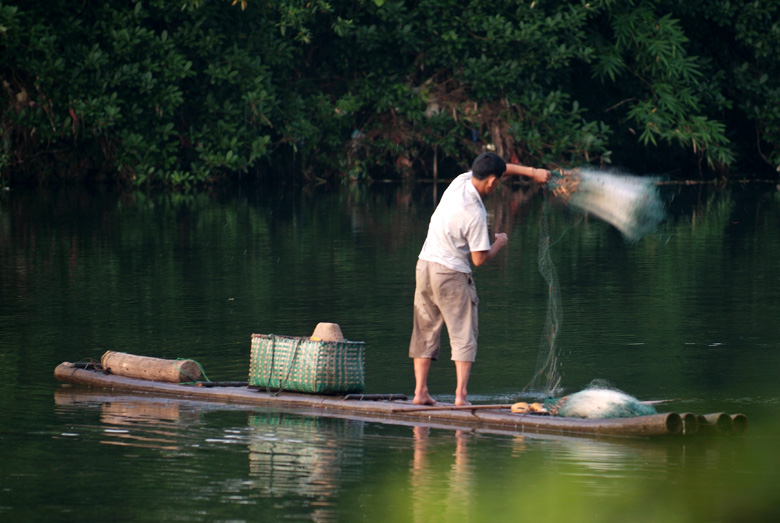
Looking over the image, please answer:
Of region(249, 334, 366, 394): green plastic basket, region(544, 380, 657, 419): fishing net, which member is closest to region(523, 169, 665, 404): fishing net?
region(544, 380, 657, 419): fishing net

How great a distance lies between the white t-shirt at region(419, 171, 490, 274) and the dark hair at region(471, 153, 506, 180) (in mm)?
91

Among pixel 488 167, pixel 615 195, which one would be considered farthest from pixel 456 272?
pixel 615 195

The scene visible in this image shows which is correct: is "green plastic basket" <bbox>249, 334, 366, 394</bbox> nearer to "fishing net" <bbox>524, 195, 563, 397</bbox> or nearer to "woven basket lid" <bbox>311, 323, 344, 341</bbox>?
"woven basket lid" <bbox>311, 323, 344, 341</bbox>

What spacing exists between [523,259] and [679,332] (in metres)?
5.78

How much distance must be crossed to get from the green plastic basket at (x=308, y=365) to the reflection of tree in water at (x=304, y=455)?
41 cm

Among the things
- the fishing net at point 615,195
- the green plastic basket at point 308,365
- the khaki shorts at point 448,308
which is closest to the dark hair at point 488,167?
the khaki shorts at point 448,308

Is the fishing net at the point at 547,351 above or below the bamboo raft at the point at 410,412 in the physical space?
above

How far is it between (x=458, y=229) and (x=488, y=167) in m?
0.42

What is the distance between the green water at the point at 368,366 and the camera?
6738mm

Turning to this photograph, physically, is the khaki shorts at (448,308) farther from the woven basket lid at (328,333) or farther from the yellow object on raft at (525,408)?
the woven basket lid at (328,333)

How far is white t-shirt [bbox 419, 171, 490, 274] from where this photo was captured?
8664mm

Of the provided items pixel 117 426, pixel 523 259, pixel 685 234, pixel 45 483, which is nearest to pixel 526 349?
pixel 117 426

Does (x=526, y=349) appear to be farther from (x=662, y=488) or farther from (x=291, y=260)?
(x=291, y=260)

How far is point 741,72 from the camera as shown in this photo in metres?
37.0
